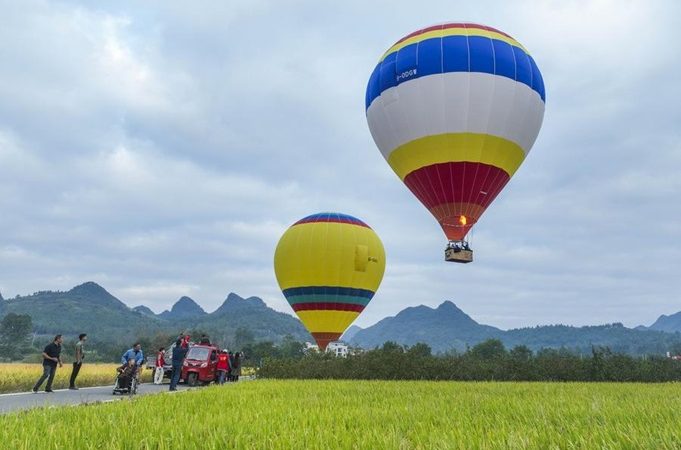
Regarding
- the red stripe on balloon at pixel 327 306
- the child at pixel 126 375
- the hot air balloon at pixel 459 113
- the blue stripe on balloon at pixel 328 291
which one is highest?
the hot air balloon at pixel 459 113

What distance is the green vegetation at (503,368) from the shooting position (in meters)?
23.7

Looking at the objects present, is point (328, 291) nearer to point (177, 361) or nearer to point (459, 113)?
point (459, 113)

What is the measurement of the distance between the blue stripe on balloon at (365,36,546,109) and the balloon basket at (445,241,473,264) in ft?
27.8

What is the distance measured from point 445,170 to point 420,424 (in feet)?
66.5

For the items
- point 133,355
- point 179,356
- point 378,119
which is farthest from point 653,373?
point 133,355

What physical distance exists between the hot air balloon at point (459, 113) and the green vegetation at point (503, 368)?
5.21 meters

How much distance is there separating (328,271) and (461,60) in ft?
67.2

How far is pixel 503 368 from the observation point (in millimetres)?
23938

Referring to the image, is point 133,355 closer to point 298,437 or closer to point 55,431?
point 55,431

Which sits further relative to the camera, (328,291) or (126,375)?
(328,291)

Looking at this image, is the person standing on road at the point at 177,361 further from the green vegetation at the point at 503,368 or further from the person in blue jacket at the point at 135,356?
the green vegetation at the point at 503,368

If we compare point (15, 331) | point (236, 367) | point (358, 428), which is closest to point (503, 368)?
point (236, 367)

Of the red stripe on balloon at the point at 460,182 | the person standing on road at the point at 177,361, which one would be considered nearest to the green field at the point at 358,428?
the person standing on road at the point at 177,361

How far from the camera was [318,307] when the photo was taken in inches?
1593
